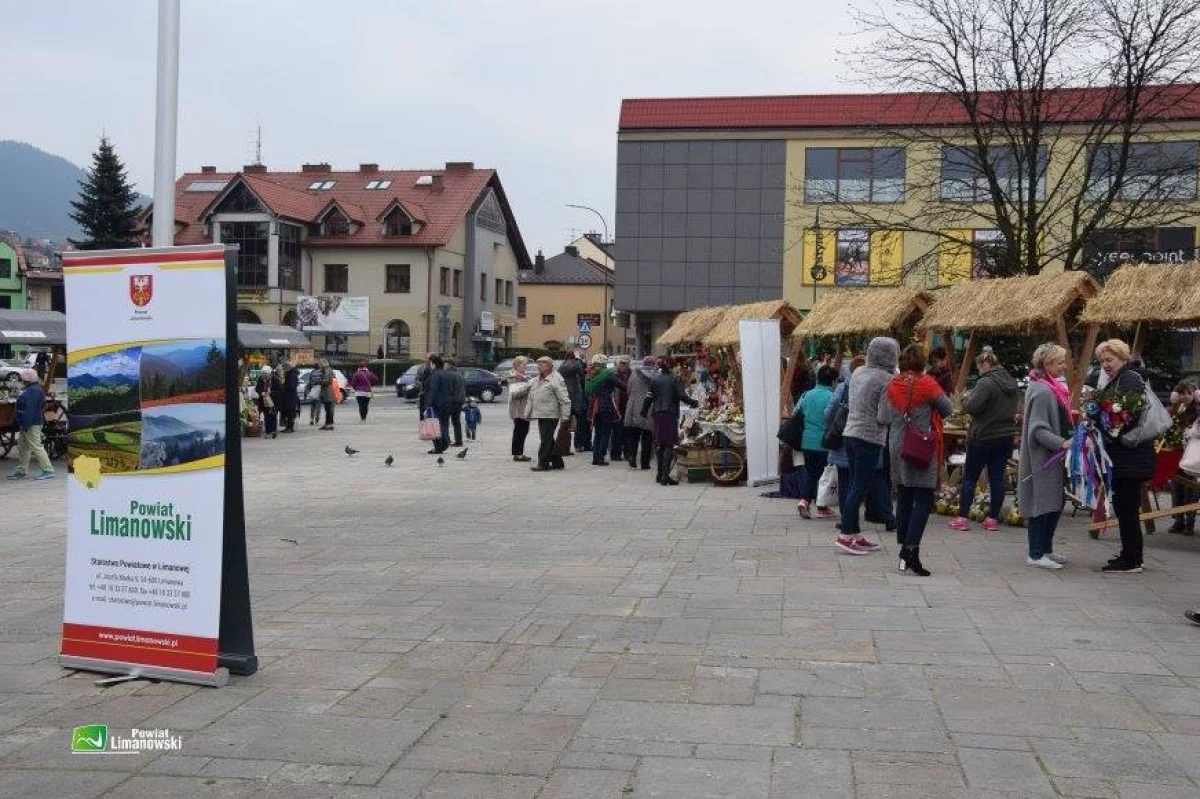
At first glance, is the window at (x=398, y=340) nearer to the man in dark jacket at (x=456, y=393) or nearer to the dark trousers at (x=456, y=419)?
the dark trousers at (x=456, y=419)

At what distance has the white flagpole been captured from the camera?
689 cm

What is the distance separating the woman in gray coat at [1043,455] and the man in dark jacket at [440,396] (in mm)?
13755


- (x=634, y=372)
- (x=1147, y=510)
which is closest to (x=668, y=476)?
(x=634, y=372)

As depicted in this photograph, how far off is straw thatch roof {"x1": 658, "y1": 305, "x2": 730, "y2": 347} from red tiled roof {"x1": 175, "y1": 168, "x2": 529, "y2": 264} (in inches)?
1786

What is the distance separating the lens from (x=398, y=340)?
229 feet

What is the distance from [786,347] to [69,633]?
58.6ft

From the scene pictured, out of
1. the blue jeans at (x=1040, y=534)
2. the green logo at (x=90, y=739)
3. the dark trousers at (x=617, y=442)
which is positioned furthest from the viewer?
the dark trousers at (x=617, y=442)

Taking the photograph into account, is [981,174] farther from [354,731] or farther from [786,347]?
[354,731]

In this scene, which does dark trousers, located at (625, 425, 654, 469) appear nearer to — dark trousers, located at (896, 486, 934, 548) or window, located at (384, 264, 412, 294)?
dark trousers, located at (896, 486, 934, 548)

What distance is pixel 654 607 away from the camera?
805cm

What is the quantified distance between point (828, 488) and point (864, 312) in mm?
4098

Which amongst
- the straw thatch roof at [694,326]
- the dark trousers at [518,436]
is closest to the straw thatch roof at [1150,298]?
the straw thatch roof at [694,326]

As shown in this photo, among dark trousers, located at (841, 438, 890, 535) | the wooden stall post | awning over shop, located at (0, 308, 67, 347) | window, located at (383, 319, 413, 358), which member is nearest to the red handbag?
dark trousers, located at (841, 438, 890, 535)

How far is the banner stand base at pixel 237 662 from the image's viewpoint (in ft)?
20.2
